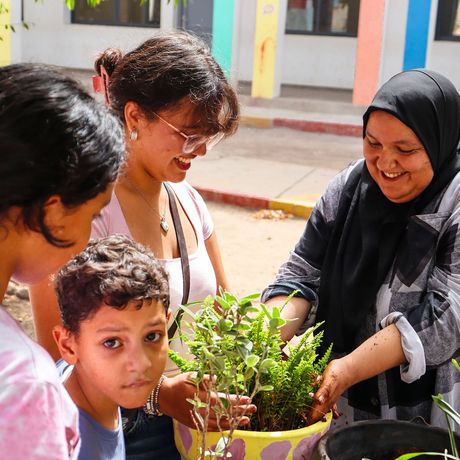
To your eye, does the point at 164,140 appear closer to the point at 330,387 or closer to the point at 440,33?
the point at 330,387

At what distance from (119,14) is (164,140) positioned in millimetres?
13973

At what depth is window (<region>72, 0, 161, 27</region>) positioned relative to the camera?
15.2 metres

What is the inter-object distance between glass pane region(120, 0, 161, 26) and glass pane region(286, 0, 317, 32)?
2.47m

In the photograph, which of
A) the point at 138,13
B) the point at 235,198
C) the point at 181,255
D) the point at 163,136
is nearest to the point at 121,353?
the point at 181,255

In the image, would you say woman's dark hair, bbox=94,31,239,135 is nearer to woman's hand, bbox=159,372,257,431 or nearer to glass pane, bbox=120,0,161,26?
woman's hand, bbox=159,372,257,431

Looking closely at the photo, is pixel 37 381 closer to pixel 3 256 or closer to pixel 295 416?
pixel 3 256

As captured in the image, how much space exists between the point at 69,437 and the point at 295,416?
2.73 ft

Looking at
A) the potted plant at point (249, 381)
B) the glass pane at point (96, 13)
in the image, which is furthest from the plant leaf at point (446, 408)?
the glass pane at point (96, 13)

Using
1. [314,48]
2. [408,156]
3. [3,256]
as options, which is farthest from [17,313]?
[314,48]

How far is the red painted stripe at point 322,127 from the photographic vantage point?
464 inches

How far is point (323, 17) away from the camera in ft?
47.8

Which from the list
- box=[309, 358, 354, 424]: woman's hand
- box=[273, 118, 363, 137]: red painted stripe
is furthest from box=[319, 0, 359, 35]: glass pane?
box=[309, 358, 354, 424]: woman's hand

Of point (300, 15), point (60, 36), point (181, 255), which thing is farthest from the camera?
point (60, 36)

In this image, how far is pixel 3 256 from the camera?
1243 mm
